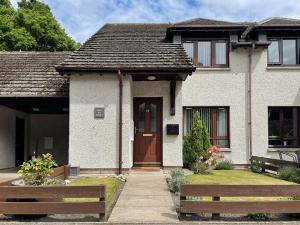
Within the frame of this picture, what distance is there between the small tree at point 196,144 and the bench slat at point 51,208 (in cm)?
749

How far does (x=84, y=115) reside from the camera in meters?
13.2

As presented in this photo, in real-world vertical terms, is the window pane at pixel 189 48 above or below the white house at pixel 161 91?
above

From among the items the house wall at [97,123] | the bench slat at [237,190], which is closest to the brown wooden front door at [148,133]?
the house wall at [97,123]

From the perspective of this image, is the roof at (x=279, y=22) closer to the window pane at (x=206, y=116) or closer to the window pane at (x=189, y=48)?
the window pane at (x=189, y=48)

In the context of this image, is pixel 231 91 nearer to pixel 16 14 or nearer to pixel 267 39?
pixel 267 39

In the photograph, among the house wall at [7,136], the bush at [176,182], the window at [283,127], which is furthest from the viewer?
the house wall at [7,136]

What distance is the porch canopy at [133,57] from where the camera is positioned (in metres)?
13.1

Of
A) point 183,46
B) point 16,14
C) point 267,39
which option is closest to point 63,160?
point 183,46

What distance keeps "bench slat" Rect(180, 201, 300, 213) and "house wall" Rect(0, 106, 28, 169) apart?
442 inches

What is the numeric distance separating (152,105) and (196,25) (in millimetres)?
3951

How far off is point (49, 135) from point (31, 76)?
440cm

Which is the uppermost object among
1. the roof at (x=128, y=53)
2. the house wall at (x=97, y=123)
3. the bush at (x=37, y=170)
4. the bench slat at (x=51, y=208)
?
the roof at (x=128, y=53)

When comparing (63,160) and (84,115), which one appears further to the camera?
(63,160)

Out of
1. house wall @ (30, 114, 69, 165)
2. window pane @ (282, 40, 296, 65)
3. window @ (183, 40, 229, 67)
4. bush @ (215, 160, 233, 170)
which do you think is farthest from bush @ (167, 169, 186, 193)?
house wall @ (30, 114, 69, 165)
